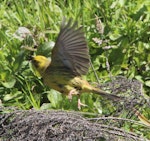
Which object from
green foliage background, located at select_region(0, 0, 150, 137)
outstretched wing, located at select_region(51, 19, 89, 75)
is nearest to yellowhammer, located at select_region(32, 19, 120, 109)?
outstretched wing, located at select_region(51, 19, 89, 75)

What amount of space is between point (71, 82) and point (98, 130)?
0.93 meters

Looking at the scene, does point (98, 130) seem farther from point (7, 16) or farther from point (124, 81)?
point (7, 16)

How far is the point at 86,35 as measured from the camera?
5.16 m

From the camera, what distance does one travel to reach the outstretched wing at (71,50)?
3.61 metres

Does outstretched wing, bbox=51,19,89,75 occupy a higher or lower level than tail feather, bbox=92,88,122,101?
higher

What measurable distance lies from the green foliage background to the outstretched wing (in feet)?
1.27

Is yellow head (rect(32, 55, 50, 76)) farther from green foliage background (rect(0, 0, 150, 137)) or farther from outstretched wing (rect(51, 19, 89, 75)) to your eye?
green foliage background (rect(0, 0, 150, 137))

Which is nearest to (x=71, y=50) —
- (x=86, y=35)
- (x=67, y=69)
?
(x=67, y=69)

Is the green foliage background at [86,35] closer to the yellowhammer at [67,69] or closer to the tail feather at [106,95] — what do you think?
the tail feather at [106,95]

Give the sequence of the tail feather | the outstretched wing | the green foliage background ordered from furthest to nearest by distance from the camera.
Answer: the green foliage background < the tail feather < the outstretched wing

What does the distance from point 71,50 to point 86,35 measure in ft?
4.48

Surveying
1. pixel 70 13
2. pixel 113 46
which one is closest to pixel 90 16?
pixel 70 13

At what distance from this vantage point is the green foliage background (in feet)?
Result: 15.3

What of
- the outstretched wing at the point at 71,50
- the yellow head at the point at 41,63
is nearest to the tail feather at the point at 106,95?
the outstretched wing at the point at 71,50
